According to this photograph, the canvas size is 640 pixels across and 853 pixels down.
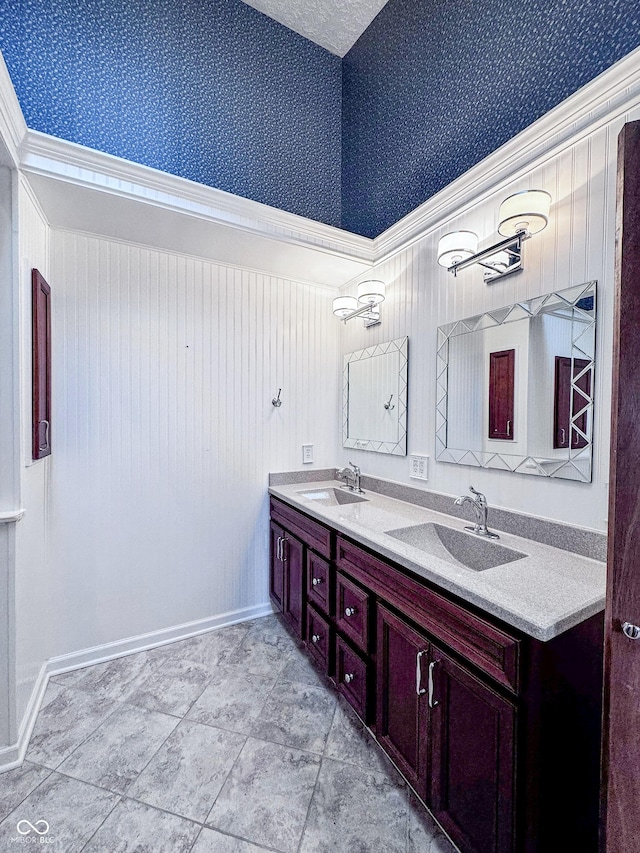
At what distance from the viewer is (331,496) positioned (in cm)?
236

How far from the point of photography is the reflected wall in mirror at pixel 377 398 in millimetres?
2094

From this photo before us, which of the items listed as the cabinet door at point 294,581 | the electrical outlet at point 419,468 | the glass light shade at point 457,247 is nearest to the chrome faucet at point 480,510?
the electrical outlet at point 419,468

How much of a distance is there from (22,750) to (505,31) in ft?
11.6

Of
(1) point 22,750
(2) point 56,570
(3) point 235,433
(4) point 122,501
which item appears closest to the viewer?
(1) point 22,750

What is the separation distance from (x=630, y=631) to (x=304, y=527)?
1.42 m

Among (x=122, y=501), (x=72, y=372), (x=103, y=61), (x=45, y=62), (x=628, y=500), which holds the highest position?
(x=103, y=61)

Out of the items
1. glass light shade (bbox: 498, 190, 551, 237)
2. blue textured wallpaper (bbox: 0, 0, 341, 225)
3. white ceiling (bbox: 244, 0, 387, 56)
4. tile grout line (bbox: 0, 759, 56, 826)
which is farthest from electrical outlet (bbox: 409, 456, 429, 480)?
white ceiling (bbox: 244, 0, 387, 56)

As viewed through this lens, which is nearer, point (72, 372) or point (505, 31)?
point (505, 31)

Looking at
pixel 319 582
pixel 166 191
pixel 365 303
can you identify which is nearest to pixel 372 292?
pixel 365 303

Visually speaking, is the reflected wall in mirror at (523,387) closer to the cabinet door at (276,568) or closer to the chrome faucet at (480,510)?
the chrome faucet at (480,510)

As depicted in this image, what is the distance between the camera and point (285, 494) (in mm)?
2221

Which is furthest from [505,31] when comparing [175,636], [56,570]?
[175,636]

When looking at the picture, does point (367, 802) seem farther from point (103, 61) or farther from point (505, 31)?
point (103, 61)

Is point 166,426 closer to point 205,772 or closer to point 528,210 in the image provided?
point 205,772
